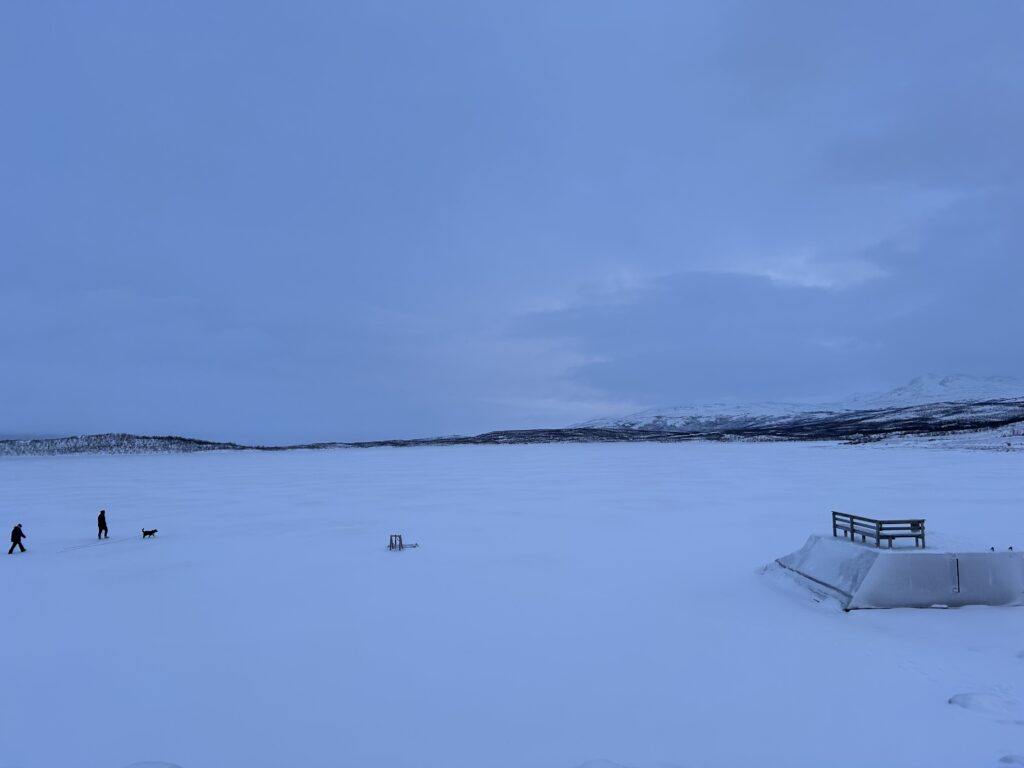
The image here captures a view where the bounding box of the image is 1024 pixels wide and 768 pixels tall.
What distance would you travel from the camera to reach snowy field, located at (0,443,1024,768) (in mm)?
7500

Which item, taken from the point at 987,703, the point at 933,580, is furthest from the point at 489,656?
the point at 933,580

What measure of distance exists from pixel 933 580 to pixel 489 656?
8567 mm

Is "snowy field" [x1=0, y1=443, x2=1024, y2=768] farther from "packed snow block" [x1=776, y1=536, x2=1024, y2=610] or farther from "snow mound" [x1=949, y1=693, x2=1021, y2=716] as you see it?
"packed snow block" [x1=776, y1=536, x2=1024, y2=610]

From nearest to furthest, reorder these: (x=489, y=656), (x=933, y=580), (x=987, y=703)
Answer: (x=987, y=703)
(x=489, y=656)
(x=933, y=580)

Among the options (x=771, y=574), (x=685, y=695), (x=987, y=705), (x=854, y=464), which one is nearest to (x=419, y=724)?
(x=685, y=695)

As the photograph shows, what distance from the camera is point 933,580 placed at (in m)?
11.9

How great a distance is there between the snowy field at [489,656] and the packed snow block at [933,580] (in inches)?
15.1

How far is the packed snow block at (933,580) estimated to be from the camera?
1184 centimetres

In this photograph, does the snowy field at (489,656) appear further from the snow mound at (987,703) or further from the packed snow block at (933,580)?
the packed snow block at (933,580)

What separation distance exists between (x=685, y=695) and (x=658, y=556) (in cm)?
847

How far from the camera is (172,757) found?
7293 millimetres

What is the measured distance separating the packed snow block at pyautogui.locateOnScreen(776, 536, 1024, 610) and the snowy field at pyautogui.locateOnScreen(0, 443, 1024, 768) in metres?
0.38

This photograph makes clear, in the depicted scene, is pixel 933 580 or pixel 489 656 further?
pixel 933 580

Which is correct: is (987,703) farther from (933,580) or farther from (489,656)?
(489,656)
